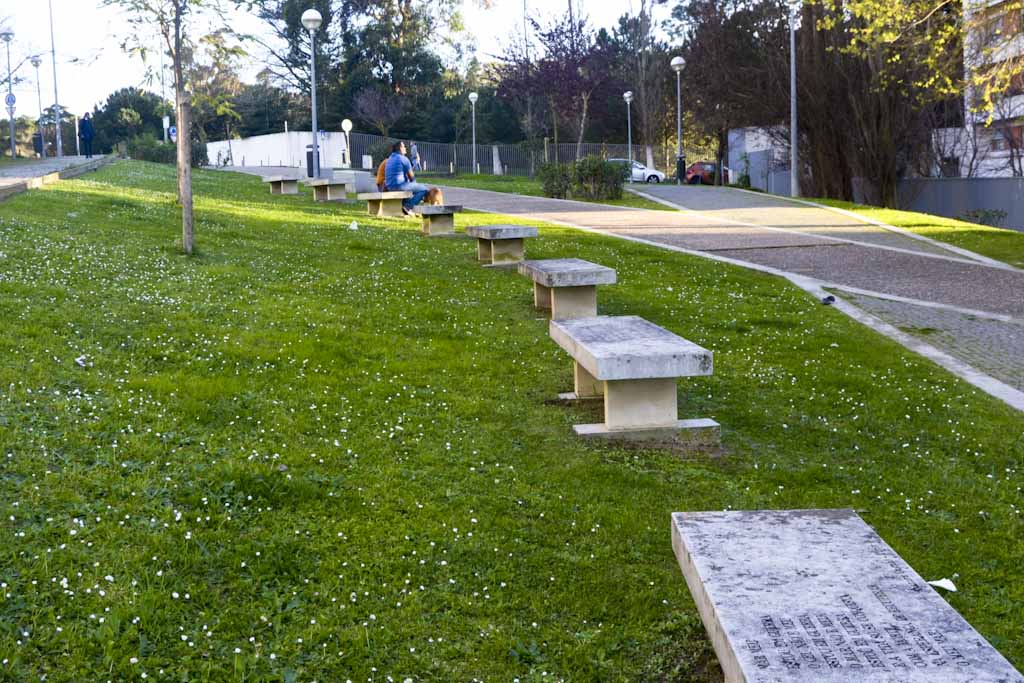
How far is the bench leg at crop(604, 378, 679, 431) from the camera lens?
21.2 ft

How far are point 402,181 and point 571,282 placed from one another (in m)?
11.7

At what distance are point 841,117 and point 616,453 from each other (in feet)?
92.2

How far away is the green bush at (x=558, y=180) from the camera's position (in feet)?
89.6

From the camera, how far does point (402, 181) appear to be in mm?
20547

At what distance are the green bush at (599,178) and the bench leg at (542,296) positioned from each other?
16.5 meters

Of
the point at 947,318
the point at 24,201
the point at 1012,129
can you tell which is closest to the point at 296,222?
the point at 24,201

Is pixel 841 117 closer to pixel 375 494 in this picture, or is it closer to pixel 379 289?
pixel 379 289

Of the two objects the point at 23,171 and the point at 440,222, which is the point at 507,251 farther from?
the point at 23,171

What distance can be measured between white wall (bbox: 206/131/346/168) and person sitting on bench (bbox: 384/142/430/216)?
3097cm

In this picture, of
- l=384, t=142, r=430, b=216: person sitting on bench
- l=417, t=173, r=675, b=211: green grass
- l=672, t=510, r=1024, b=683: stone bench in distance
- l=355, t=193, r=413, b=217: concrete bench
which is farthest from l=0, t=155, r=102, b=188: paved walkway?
l=672, t=510, r=1024, b=683: stone bench in distance

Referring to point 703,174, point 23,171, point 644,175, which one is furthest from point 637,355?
point 644,175

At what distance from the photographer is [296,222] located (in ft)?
58.1

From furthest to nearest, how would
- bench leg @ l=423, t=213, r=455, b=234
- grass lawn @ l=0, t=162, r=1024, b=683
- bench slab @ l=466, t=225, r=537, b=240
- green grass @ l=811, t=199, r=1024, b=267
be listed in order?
1. bench leg @ l=423, t=213, r=455, b=234
2. green grass @ l=811, t=199, r=1024, b=267
3. bench slab @ l=466, t=225, r=537, b=240
4. grass lawn @ l=0, t=162, r=1024, b=683

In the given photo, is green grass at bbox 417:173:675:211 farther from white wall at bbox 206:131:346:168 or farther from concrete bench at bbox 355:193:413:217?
white wall at bbox 206:131:346:168
